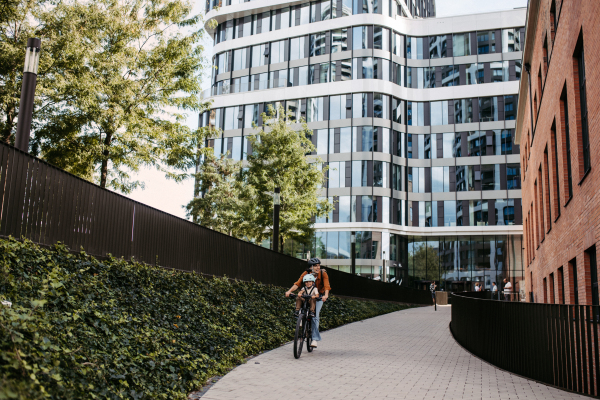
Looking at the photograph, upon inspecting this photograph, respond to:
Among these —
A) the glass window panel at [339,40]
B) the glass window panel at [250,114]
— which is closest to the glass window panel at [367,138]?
the glass window panel at [339,40]

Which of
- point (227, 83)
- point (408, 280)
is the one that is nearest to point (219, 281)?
point (408, 280)

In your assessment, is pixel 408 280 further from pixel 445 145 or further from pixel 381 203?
pixel 445 145

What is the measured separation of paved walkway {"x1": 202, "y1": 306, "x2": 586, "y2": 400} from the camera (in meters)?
7.08

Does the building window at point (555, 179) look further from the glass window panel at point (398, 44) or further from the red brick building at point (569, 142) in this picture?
the glass window panel at point (398, 44)

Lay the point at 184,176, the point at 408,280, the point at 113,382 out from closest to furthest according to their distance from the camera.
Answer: the point at 113,382, the point at 184,176, the point at 408,280

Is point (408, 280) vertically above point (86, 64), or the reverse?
point (86, 64)

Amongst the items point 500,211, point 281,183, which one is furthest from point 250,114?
point 281,183

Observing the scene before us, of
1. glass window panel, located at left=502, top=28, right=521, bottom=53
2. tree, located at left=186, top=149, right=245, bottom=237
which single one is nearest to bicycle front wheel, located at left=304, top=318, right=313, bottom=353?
tree, located at left=186, top=149, right=245, bottom=237

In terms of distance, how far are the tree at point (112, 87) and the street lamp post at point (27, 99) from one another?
7.90 meters

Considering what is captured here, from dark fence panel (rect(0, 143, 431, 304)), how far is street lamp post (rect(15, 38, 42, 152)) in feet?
4.07

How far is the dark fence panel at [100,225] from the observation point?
8.14 meters

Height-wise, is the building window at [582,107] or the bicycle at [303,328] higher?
the building window at [582,107]

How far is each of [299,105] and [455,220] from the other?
1834 cm

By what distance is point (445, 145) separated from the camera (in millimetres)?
54156
